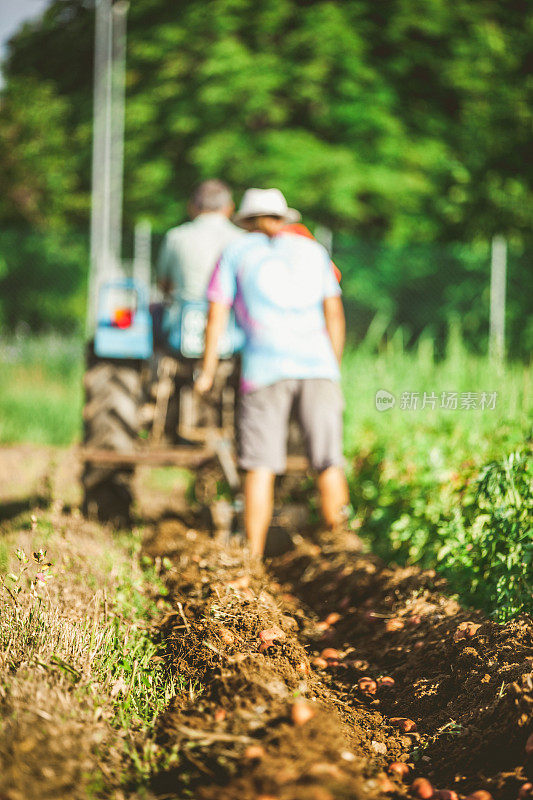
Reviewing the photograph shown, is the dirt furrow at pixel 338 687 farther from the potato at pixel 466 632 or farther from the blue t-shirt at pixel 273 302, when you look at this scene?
the blue t-shirt at pixel 273 302

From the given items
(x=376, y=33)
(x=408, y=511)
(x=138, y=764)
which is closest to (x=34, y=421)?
(x=408, y=511)

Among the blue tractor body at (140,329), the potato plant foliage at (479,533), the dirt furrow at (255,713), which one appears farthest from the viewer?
the blue tractor body at (140,329)

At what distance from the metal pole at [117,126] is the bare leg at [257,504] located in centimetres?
1074

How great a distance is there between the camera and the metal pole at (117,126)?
15.4 m

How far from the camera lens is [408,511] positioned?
4.35m

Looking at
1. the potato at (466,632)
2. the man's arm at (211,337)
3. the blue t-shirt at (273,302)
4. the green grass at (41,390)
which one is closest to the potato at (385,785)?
the potato at (466,632)

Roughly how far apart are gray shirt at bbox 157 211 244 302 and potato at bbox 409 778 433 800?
334cm

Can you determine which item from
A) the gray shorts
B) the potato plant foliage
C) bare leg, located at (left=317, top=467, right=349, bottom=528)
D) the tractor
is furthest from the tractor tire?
the potato plant foliage

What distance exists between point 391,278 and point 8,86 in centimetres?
943

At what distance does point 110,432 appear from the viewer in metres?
5.21

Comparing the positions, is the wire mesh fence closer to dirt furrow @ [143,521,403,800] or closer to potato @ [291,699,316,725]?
dirt furrow @ [143,521,403,800]

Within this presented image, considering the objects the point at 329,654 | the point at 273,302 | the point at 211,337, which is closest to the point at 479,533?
the point at 329,654

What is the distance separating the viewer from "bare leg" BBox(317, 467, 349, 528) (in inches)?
178

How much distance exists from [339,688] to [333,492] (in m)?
1.57
